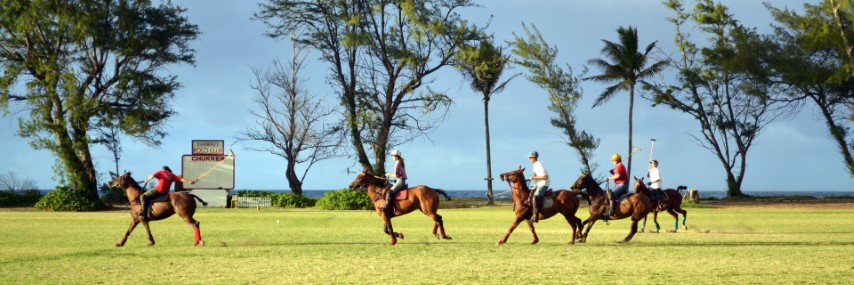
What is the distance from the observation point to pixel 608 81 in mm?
66938

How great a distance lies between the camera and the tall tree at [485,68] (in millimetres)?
60750

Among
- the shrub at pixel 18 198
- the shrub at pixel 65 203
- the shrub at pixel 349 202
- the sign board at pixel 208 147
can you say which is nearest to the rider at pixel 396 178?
the shrub at pixel 349 202

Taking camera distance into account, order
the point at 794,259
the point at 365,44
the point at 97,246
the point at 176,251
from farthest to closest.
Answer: the point at 365,44, the point at 97,246, the point at 176,251, the point at 794,259

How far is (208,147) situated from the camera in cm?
5519

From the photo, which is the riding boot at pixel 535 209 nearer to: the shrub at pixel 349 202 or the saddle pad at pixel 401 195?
the saddle pad at pixel 401 195

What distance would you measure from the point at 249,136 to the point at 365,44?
12.2m

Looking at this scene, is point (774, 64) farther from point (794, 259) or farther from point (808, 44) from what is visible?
point (794, 259)

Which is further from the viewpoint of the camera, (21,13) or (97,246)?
(21,13)

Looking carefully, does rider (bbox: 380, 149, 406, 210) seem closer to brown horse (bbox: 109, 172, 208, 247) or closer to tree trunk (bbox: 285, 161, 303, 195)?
brown horse (bbox: 109, 172, 208, 247)

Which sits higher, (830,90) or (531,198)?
(830,90)

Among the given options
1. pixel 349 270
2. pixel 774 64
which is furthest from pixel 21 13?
pixel 774 64

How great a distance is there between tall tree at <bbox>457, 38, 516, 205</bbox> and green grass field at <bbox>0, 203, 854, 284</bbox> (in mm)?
34324

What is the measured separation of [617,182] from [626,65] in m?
45.1

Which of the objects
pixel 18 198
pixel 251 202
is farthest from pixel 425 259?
pixel 18 198
